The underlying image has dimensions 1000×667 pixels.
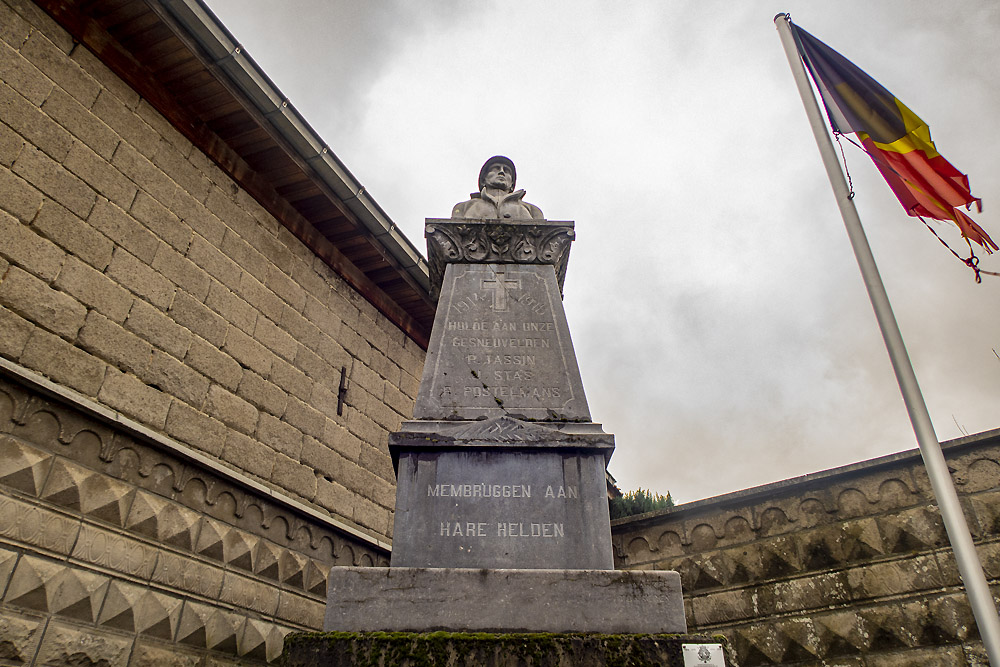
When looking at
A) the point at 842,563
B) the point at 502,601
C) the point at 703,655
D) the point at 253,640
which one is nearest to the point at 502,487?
the point at 502,601

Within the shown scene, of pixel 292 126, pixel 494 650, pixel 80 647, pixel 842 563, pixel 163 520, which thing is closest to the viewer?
pixel 494 650

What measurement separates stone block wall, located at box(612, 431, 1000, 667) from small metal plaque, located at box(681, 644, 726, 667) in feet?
12.6

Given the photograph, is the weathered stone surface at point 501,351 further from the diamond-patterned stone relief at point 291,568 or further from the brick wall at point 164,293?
the diamond-patterned stone relief at point 291,568

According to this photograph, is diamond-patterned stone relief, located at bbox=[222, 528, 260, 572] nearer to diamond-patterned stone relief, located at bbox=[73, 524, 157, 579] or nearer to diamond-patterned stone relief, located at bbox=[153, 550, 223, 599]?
diamond-patterned stone relief, located at bbox=[153, 550, 223, 599]

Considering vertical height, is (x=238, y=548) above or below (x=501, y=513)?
above

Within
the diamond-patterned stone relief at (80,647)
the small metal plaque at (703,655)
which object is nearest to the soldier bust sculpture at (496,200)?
the small metal plaque at (703,655)

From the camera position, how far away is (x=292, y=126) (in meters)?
7.27

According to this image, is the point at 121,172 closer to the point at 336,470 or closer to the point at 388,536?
the point at 336,470

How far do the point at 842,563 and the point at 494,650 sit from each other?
477cm

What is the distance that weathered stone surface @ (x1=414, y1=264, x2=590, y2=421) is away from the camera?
4109 millimetres

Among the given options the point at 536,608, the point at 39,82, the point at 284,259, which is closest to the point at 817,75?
the point at 536,608

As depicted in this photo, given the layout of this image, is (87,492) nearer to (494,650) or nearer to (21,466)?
(21,466)

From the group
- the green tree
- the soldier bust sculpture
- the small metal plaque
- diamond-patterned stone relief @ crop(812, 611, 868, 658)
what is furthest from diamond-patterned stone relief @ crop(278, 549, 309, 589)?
the green tree

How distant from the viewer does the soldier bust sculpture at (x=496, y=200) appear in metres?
5.26
